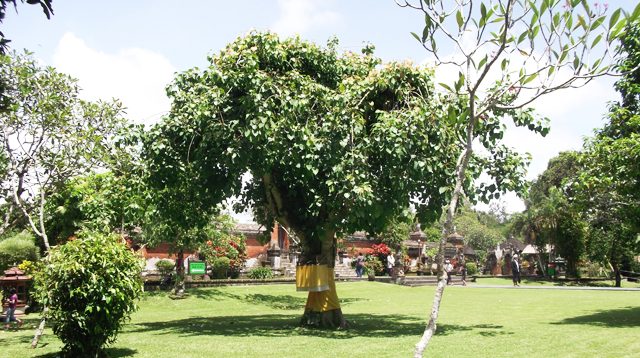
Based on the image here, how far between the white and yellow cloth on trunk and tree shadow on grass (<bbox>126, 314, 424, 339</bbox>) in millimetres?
675

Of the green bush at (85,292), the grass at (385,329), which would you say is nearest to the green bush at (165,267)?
the grass at (385,329)

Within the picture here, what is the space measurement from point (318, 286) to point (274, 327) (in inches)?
65.7

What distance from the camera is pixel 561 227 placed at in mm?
37906

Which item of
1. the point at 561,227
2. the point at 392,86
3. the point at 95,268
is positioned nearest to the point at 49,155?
the point at 95,268

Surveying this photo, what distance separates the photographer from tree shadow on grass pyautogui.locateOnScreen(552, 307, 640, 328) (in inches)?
529

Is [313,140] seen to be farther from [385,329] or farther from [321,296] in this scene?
[385,329]

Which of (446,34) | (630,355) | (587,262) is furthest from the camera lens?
(587,262)

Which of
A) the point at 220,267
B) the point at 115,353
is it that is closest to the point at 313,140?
the point at 115,353

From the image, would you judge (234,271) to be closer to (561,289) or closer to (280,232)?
(280,232)

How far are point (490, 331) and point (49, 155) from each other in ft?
35.6

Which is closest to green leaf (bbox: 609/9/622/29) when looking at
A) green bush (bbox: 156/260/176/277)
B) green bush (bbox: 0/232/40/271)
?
green bush (bbox: 0/232/40/271)

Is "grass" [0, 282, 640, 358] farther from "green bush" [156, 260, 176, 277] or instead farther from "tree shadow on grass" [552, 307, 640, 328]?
"green bush" [156, 260, 176, 277]

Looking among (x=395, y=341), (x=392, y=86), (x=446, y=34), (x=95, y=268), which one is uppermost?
(x=392, y=86)

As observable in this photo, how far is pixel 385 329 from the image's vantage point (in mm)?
13961
